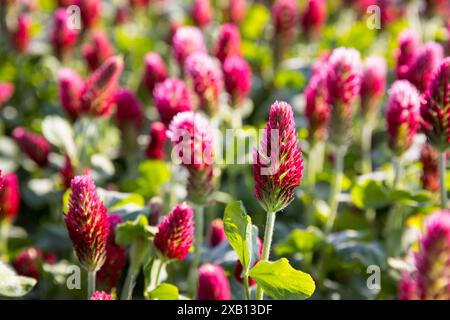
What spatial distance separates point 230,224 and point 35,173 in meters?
1.46

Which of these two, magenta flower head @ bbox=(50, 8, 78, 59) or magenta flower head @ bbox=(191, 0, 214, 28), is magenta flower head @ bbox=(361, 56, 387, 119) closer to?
magenta flower head @ bbox=(191, 0, 214, 28)

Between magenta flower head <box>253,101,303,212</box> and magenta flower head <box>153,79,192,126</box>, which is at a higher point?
magenta flower head <box>153,79,192,126</box>

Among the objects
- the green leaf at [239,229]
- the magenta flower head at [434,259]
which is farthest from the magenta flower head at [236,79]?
the magenta flower head at [434,259]

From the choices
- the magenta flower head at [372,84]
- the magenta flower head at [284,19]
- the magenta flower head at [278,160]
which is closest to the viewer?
the magenta flower head at [278,160]

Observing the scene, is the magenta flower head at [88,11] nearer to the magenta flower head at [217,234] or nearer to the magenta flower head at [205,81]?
the magenta flower head at [205,81]

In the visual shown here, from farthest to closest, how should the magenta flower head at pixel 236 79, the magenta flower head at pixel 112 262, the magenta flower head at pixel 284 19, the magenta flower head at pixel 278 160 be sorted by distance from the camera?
the magenta flower head at pixel 284 19
the magenta flower head at pixel 236 79
the magenta flower head at pixel 112 262
the magenta flower head at pixel 278 160

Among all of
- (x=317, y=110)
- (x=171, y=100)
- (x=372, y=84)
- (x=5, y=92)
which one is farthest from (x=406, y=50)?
(x=5, y=92)

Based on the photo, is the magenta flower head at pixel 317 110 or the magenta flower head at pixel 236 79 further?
the magenta flower head at pixel 236 79

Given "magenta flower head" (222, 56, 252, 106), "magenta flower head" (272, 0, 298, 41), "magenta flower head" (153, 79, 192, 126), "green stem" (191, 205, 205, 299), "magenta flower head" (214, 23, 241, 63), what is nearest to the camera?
"green stem" (191, 205, 205, 299)

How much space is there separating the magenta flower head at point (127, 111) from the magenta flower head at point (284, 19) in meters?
A: 0.84

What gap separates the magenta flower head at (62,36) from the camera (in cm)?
329

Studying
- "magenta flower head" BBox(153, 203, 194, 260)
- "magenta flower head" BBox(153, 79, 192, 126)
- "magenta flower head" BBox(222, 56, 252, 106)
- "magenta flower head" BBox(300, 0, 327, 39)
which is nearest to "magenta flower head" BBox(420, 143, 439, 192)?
"magenta flower head" BBox(222, 56, 252, 106)

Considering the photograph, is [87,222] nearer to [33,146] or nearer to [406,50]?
[33,146]

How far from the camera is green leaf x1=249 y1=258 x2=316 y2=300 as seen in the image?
1767mm
